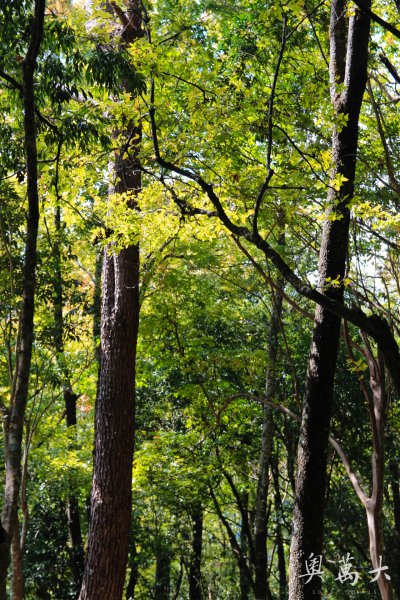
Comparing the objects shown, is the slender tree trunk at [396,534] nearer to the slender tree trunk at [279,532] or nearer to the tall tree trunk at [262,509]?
the slender tree trunk at [279,532]

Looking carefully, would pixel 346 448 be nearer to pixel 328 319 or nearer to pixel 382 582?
pixel 382 582

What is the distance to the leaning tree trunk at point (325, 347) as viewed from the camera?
173 inches

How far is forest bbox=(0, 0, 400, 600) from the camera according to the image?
14.9 feet

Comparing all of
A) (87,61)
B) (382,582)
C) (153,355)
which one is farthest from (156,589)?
(87,61)

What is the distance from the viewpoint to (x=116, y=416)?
627 centimetres

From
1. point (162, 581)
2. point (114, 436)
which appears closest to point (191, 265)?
point (114, 436)

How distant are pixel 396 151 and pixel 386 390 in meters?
3.37

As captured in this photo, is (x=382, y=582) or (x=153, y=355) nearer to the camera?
(x=382, y=582)

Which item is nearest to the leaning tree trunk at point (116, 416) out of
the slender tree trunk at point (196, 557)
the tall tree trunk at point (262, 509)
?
the tall tree trunk at point (262, 509)

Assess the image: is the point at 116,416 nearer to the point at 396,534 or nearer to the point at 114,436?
the point at 114,436

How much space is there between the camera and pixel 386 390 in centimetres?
575

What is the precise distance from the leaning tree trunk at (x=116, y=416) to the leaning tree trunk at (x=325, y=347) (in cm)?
190

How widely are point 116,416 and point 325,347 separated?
101 inches

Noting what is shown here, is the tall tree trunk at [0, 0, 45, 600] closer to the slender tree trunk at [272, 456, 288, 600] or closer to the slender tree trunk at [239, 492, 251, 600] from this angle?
the slender tree trunk at [239, 492, 251, 600]
